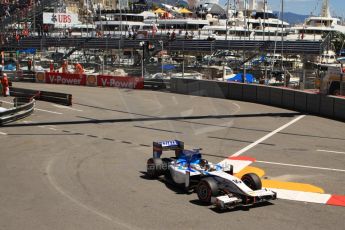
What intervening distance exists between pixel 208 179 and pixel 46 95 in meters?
19.6

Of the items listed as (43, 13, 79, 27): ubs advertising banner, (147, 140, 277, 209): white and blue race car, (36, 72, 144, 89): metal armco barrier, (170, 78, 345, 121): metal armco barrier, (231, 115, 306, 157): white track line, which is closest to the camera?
(147, 140, 277, 209): white and blue race car

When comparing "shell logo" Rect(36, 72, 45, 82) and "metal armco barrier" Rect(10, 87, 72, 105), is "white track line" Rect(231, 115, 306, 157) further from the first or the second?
"shell logo" Rect(36, 72, 45, 82)

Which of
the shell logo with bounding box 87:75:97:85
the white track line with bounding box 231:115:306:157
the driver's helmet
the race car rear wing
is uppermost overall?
the race car rear wing

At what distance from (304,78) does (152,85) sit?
11.9m

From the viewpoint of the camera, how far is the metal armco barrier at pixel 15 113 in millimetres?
20487

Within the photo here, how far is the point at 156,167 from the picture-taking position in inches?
482

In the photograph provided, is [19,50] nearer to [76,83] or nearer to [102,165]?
[76,83]

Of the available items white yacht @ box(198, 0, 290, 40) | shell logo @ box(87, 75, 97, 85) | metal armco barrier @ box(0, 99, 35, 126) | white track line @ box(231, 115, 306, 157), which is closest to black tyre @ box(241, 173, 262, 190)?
white track line @ box(231, 115, 306, 157)

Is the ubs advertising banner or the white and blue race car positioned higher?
the ubs advertising banner

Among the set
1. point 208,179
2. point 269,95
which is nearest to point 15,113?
point 208,179

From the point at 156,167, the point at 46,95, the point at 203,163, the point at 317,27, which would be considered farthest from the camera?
the point at 317,27

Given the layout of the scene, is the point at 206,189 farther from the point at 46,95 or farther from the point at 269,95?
the point at 46,95

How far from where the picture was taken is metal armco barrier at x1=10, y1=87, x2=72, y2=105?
2683 centimetres

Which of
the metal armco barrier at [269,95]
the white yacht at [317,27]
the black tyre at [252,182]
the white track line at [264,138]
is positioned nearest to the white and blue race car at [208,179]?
the black tyre at [252,182]
